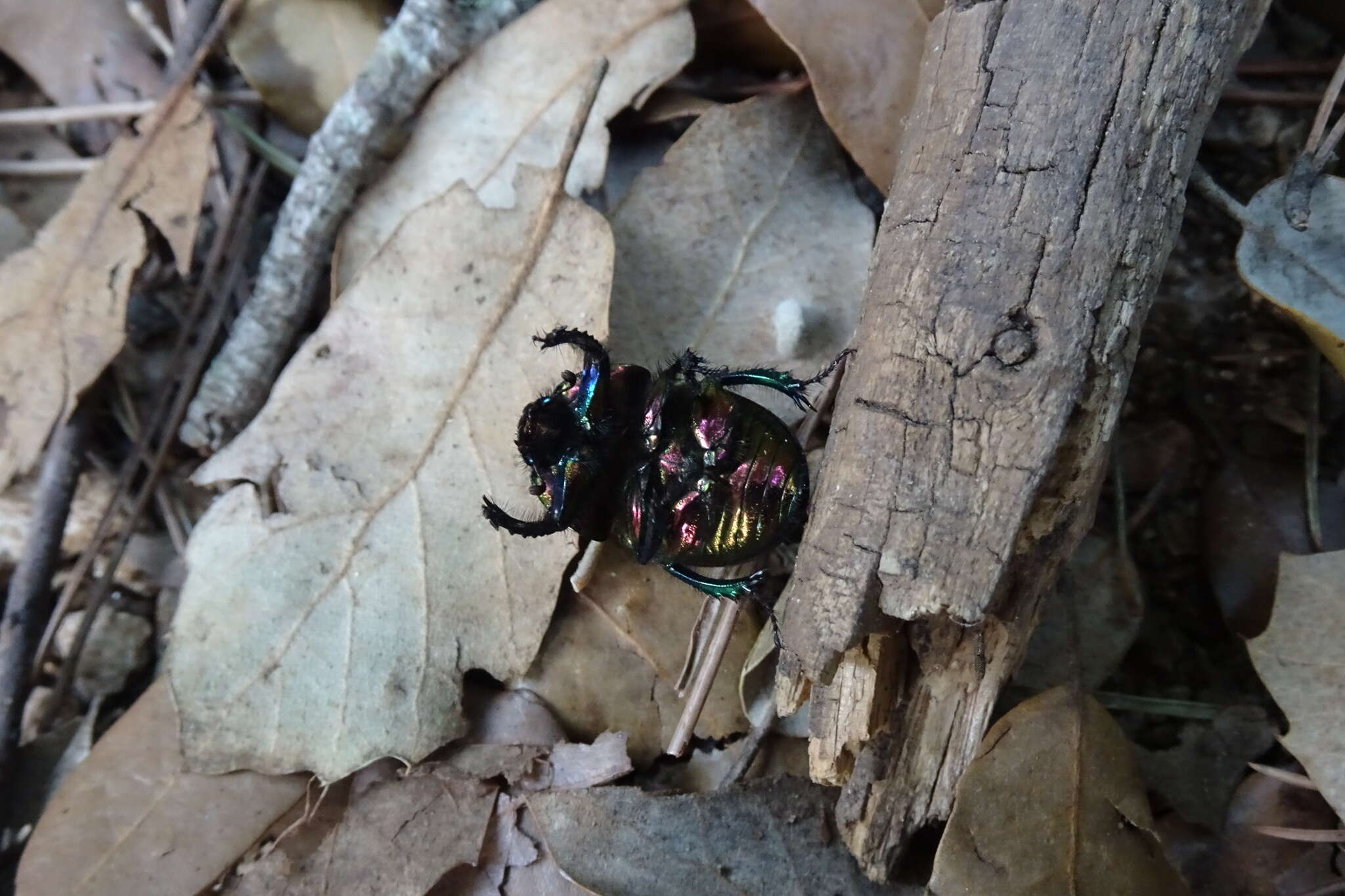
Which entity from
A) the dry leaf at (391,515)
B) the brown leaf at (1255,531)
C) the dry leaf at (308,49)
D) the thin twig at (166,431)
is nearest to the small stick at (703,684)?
the dry leaf at (391,515)

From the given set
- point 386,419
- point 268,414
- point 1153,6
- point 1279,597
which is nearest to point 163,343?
point 268,414

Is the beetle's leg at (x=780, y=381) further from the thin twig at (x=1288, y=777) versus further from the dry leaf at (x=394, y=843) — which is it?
the thin twig at (x=1288, y=777)

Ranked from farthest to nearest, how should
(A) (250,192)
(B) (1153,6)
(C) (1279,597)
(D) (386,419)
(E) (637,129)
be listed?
(A) (250,192) < (E) (637,129) < (D) (386,419) < (C) (1279,597) < (B) (1153,6)

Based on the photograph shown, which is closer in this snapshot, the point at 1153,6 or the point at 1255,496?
the point at 1153,6

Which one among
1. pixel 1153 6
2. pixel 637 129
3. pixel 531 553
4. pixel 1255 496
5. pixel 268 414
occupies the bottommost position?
pixel 531 553

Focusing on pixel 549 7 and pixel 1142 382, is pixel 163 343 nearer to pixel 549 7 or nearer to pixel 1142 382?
pixel 549 7

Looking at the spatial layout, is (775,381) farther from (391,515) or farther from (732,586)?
(391,515)

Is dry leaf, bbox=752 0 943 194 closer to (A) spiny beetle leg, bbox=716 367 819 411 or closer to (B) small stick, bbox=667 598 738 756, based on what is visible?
(A) spiny beetle leg, bbox=716 367 819 411
